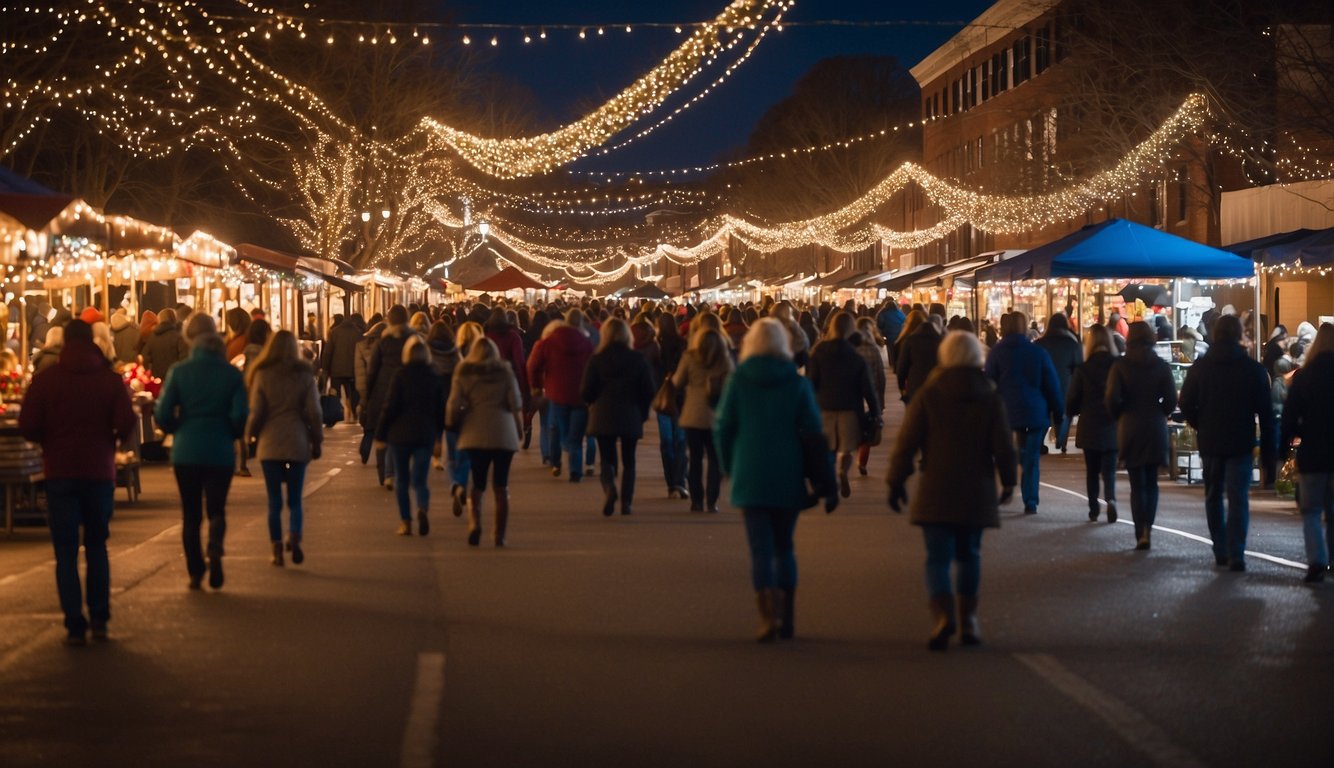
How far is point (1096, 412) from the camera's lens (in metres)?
14.0

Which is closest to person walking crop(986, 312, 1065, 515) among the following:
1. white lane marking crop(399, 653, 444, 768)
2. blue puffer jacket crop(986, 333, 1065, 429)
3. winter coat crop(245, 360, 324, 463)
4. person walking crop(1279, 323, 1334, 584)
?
blue puffer jacket crop(986, 333, 1065, 429)

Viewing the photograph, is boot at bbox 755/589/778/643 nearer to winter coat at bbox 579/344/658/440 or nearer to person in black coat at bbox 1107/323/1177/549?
person in black coat at bbox 1107/323/1177/549

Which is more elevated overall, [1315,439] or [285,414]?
[285,414]

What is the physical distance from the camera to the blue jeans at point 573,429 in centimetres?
1712

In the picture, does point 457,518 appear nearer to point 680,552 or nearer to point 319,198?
point 680,552

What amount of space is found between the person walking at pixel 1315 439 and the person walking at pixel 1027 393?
375cm

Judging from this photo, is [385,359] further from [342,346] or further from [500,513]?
[342,346]

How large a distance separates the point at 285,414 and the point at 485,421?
157 cm

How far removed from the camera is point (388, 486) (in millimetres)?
16891

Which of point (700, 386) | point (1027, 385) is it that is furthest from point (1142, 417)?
point (700, 386)

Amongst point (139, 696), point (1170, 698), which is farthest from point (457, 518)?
point (1170, 698)

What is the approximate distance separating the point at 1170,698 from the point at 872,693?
4.00ft

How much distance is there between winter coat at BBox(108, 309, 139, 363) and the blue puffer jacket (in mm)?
10939

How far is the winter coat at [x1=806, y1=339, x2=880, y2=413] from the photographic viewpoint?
15641mm
